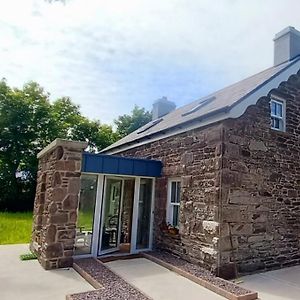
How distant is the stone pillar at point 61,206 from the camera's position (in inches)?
317

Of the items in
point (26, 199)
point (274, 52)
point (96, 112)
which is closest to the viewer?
point (274, 52)

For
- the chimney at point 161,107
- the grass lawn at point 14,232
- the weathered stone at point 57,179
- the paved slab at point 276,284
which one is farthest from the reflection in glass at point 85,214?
the chimney at point 161,107

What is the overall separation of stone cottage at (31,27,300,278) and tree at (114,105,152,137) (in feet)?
86.0

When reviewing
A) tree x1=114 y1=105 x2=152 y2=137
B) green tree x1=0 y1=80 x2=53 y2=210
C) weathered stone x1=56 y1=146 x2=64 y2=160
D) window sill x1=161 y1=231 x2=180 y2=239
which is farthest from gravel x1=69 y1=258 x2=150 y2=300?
tree x1=114 y1=105 x2=152 y2=137

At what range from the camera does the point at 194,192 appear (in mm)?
8820

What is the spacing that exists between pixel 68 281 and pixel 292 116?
8.55 m

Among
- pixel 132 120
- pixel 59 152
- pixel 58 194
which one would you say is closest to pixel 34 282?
pixel 58 194

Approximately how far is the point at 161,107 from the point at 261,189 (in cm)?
1041

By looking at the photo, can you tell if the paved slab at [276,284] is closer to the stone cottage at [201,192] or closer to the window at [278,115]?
the stone cottage at [201,192]

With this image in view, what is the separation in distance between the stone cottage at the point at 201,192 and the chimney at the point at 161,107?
7151 millimetres

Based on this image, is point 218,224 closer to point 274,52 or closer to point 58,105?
point 274,52

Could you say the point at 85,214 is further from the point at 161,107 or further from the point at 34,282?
the point at 161,107

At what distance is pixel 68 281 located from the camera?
6902 mm

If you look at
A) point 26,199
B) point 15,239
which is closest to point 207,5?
point 15,239
